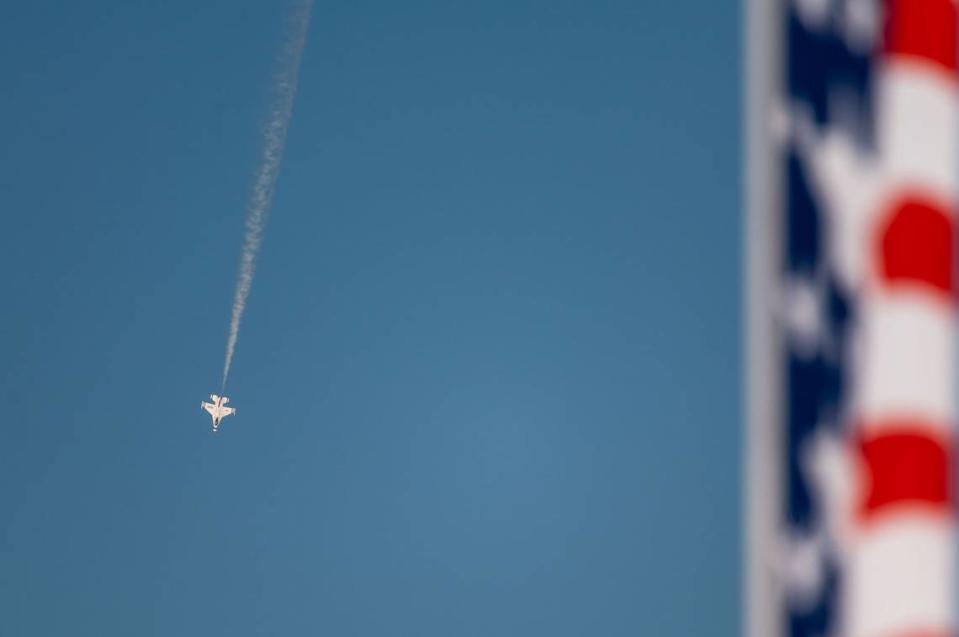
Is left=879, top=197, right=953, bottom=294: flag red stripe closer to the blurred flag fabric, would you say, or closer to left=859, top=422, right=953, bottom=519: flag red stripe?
the blurred flag fabric

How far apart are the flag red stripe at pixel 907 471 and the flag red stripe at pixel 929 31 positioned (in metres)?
0.69

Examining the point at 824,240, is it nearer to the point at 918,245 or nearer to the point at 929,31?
the point at 918,245

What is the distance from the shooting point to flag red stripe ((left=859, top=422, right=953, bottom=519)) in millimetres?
1594

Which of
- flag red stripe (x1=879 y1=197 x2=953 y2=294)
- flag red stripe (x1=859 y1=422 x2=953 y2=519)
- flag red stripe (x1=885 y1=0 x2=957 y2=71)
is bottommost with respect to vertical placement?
flag red stripe (x1=859 y1=422 x2=953 y2=519)

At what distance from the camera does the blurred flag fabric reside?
172cm

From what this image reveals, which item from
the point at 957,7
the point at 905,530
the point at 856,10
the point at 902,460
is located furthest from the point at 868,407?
the point at 856,10

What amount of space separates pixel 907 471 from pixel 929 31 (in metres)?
0.81

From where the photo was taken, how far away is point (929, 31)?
5.63 ft

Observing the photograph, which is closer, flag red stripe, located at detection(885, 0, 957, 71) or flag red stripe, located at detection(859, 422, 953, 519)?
flag red stripe, located at detection(859, 422, 953, 519)

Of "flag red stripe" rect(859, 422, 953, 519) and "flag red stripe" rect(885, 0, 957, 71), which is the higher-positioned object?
"flag red stripe" rect(885, 0, 957, 71)

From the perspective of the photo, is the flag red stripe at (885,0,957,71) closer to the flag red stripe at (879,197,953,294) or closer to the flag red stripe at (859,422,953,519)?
the flag red stripe at (879,197,953,294)

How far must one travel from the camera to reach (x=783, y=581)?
197cm

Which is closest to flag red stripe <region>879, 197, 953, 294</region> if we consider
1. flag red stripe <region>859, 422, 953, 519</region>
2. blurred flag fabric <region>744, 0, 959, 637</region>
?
blurred flag fabric <region>744, 0, 959, 637</region>

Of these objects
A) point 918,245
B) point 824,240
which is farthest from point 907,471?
point 824,240
